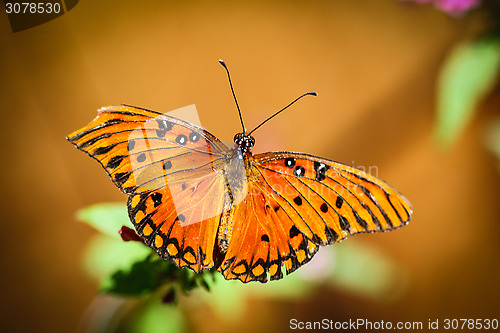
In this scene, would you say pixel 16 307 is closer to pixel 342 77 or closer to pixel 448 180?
pixel 342 77

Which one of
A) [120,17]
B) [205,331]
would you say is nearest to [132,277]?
[205,331]

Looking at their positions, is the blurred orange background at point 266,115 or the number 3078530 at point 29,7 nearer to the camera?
the number 3078530 at point 29,7

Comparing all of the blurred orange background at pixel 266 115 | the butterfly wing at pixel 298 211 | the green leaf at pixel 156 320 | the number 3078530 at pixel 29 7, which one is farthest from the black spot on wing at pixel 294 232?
the number 3078530 at pixel 29 7

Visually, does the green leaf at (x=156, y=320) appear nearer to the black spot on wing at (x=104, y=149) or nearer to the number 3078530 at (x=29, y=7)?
the black spot on wing at (x=104, y=149)

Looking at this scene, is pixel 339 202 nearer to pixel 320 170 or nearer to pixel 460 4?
pixel 320 170

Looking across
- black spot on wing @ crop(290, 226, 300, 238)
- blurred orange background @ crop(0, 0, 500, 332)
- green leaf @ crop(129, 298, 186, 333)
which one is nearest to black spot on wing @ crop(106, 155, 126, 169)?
black spot on wing @ crop(290, 226, 300, 238)

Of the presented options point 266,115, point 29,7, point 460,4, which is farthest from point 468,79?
point 29,7
